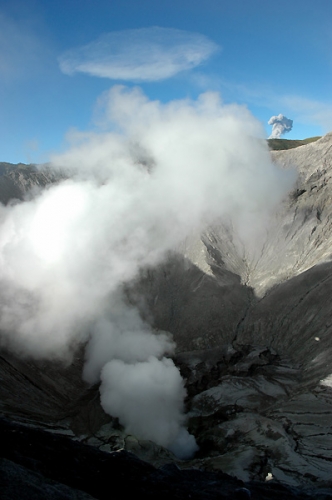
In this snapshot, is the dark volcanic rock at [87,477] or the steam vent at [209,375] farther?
the steam vent at [209,375]

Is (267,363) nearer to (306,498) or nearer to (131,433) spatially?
(131,433)

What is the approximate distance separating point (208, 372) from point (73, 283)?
30.8m

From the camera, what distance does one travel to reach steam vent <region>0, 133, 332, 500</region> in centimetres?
2602

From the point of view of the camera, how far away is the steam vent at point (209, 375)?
85.4ft

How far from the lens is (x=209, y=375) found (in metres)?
64.9

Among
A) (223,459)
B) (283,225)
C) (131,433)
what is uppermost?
(283,225)

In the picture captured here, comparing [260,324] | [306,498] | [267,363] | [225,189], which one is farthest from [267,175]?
[306,498]

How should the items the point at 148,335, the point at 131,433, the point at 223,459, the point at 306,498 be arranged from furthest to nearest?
the point at 148,335 < the point at 131,433 < the point at 223,459 < the point at 306,498

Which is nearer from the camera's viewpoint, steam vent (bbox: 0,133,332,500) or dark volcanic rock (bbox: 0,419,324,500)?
dark volcanic rock (bbox: 0,419,324,500)

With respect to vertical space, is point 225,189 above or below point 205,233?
above

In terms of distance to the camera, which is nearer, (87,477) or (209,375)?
(87,477)

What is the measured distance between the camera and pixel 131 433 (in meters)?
51.4

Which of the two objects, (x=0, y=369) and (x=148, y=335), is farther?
(x=148, y=335)

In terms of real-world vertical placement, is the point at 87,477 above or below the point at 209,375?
below
